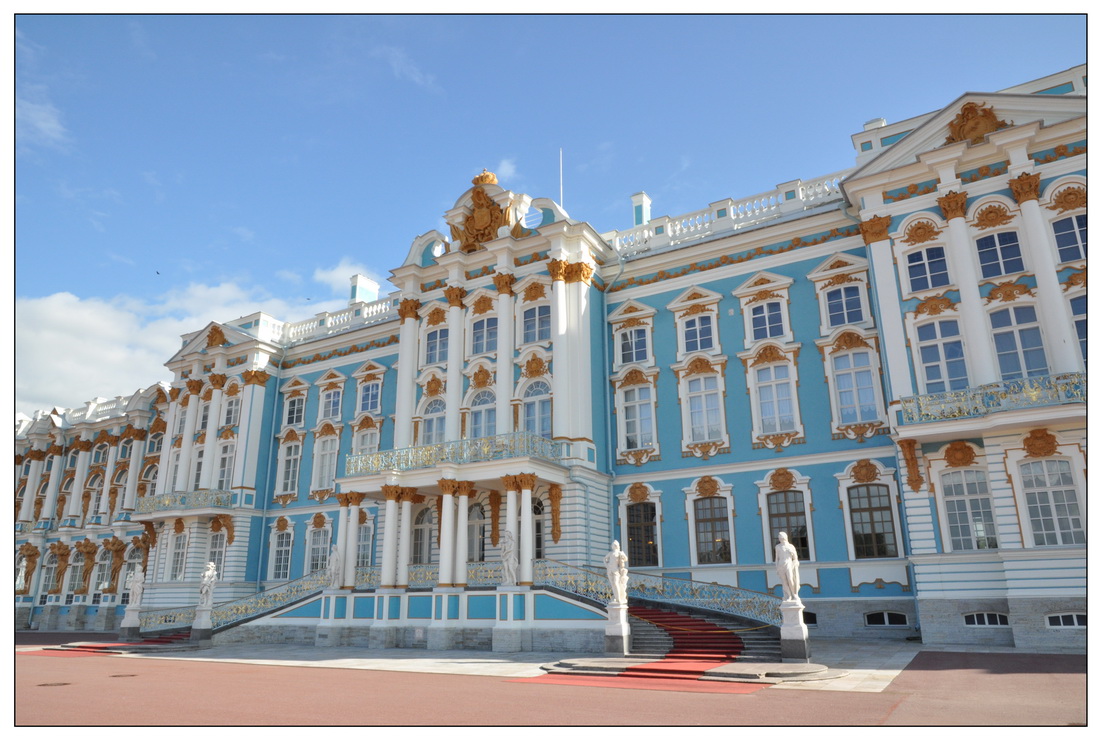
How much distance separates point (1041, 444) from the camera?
17188 mm

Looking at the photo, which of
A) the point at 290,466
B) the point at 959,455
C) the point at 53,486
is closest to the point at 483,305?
the point at 290,466

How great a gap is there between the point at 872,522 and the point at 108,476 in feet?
121

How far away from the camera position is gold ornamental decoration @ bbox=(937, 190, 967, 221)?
19938 millimetres

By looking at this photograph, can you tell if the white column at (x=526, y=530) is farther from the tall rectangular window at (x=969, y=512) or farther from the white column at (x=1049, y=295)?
the white column at (x=1049, y=295)

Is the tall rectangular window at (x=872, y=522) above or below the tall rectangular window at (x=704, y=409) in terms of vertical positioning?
below

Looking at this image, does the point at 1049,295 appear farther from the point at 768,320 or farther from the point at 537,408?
the point at 537,408

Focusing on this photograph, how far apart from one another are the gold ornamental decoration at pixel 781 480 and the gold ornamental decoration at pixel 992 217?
822 centimetres

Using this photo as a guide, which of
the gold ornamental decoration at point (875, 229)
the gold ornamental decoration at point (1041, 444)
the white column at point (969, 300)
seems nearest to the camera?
the gold ornamental decoration at point (1041, 444)

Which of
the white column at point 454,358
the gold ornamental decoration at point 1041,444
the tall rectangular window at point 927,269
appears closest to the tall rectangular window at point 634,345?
the white column at point 454,358

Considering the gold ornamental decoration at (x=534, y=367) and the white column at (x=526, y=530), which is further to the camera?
the gold ornamental decoration at (x=534, y=367)

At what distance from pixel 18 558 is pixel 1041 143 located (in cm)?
4970

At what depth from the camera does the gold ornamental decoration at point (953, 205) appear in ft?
65.4

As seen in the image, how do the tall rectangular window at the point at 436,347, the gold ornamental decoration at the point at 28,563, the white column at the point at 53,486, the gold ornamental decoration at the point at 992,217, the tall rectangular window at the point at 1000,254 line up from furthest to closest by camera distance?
1. the white column at the point at 53,486
2. the gold ornamental decoration at the point at 28,563
3. the tall rectangular window at the point at 436,347
4. the gold ornamental decoration at the point at 992,217
5. the tall rectangular window at the point at 1000,254

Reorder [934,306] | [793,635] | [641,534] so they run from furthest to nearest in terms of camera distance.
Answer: [641,534] < [934,306] < [793,635]
